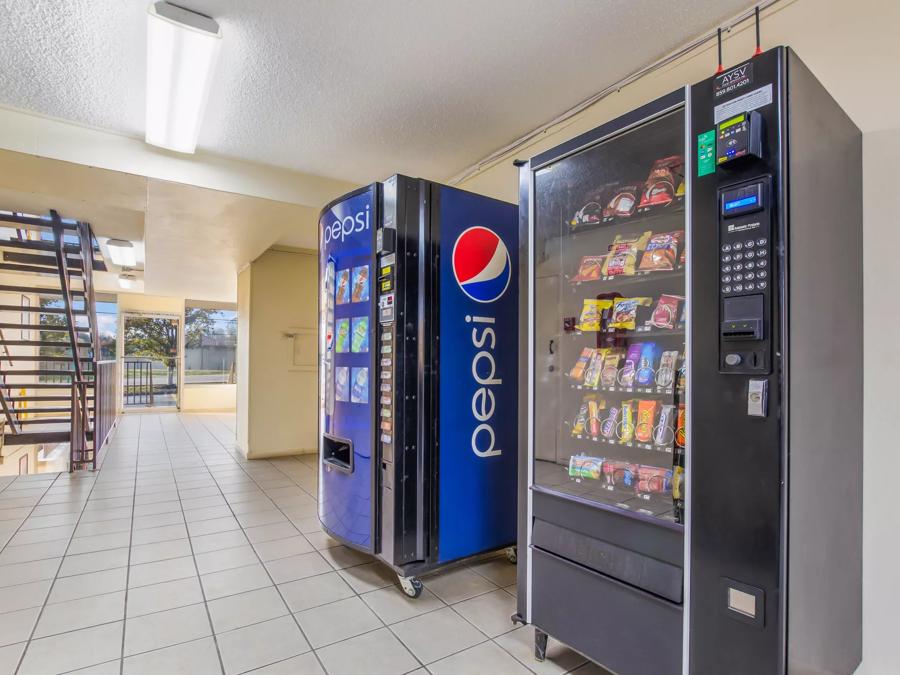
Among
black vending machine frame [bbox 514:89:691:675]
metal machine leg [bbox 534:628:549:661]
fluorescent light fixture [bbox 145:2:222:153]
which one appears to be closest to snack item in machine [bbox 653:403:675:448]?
black vending machine frame [bbox 514:89:691:675]

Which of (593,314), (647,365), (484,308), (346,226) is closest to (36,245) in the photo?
(346,226)

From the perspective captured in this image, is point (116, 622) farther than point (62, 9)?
Yes

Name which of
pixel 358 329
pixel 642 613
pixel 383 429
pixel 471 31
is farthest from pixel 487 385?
pixel 471 31

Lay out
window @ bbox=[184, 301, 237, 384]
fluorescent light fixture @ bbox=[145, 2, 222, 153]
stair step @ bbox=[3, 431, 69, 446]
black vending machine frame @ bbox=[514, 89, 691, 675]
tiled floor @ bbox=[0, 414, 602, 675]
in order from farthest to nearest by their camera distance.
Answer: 1. window @ bbox=[184, 301, 237, 384]
2. stair step @ bbox=[3, 431, 69, 446]
3. fluorescent light fixture @ bbox=[145, 2, 222, 153]
4. tiled floor @ bbox=[0, 414, 602, 675]
5. black vending machine frame @ bbox=[514, 89, 691, 675]

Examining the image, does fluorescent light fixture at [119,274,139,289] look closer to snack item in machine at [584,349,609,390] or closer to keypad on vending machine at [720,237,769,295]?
snack item in machine at [584,349,609,390]

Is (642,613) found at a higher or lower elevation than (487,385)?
lower

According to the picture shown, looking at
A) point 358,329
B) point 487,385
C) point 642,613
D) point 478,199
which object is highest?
point 478,199

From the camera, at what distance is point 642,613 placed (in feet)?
5.08

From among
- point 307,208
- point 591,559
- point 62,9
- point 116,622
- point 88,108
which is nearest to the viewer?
point 591,559

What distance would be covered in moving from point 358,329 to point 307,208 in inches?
74.0

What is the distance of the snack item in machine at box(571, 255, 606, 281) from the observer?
190cm

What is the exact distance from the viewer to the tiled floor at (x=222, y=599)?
1952 mm

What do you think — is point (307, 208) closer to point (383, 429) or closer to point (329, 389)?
point (329, 389)

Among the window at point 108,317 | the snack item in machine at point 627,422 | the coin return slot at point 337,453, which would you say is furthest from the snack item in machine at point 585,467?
the window at point 108,317
